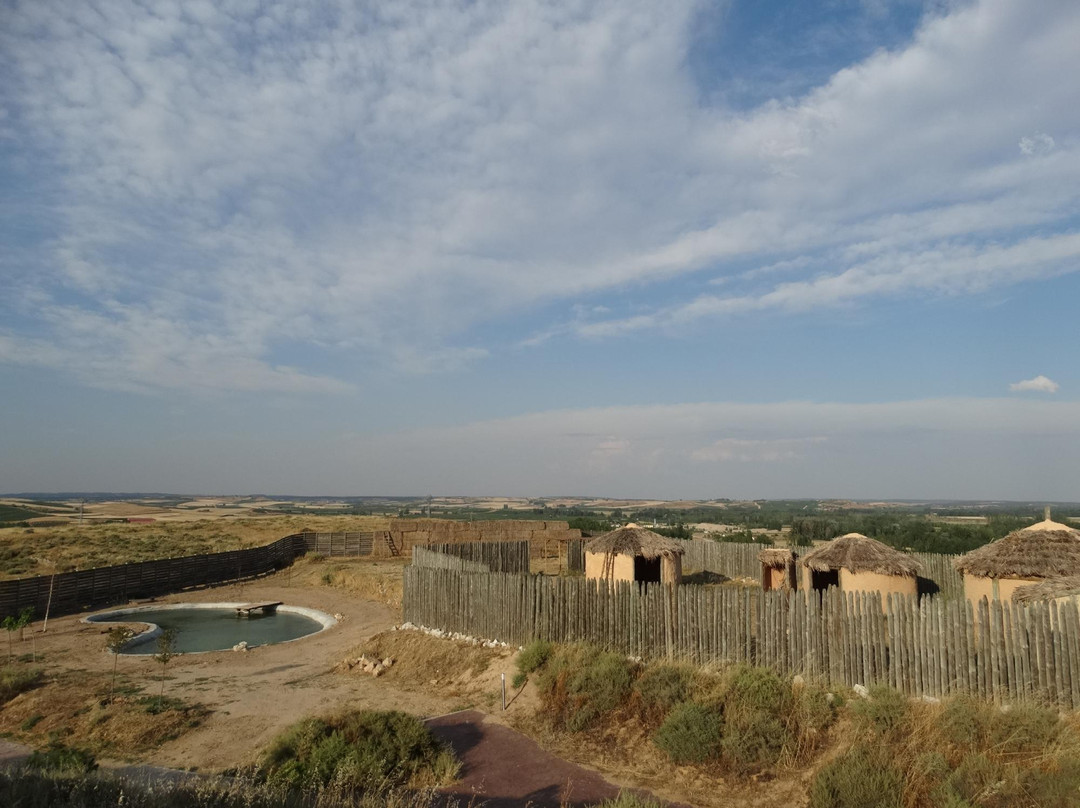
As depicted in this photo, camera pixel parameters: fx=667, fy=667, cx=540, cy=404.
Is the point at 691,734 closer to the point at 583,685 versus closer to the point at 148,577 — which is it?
the point at 583,685

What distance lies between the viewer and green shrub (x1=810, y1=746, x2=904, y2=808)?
6613 mm

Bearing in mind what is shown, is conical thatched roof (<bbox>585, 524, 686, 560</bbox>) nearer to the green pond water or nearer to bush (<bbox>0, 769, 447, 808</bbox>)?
the green pond water

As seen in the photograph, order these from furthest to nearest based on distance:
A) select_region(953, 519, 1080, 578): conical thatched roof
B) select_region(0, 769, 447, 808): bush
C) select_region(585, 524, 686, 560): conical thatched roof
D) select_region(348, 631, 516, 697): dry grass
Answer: select_region(585, 524, 686, 560): conical thatched roof → select_region(953, 519, 1080, 578): conical thatched roof → select_region(348, 631, 516, 697): dry grass → select_region(0, 769, 447, 808): bush

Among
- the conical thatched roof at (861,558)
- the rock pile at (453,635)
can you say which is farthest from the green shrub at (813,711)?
the conical thatched roof at (861,558)

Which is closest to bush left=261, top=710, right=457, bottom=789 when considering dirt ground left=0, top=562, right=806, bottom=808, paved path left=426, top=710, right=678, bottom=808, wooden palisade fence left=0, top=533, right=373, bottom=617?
paved path left=426, top=710, right=678, bottom=808

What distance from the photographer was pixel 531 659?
1166 cm

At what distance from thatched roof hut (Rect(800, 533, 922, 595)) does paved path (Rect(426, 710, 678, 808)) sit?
32.1 feet

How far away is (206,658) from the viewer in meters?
15.7

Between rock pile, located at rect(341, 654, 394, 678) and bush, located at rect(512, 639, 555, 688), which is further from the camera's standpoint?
rock pile, located at rect(341, 654, 394, 678)

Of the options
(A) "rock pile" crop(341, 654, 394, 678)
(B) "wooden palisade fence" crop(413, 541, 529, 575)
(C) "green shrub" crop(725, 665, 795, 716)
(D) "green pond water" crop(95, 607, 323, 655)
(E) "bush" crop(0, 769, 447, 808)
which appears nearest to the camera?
(E) "bush" crop(0, 769, 447, 808)

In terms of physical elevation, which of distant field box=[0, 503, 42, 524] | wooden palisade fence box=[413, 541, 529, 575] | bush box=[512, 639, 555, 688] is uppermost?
wooden palisade fence box=[413, 541, 529, 575]

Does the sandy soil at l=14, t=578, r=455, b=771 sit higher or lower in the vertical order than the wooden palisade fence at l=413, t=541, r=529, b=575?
lower

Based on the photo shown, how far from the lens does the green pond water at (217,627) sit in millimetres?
18094

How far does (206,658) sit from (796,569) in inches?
656
